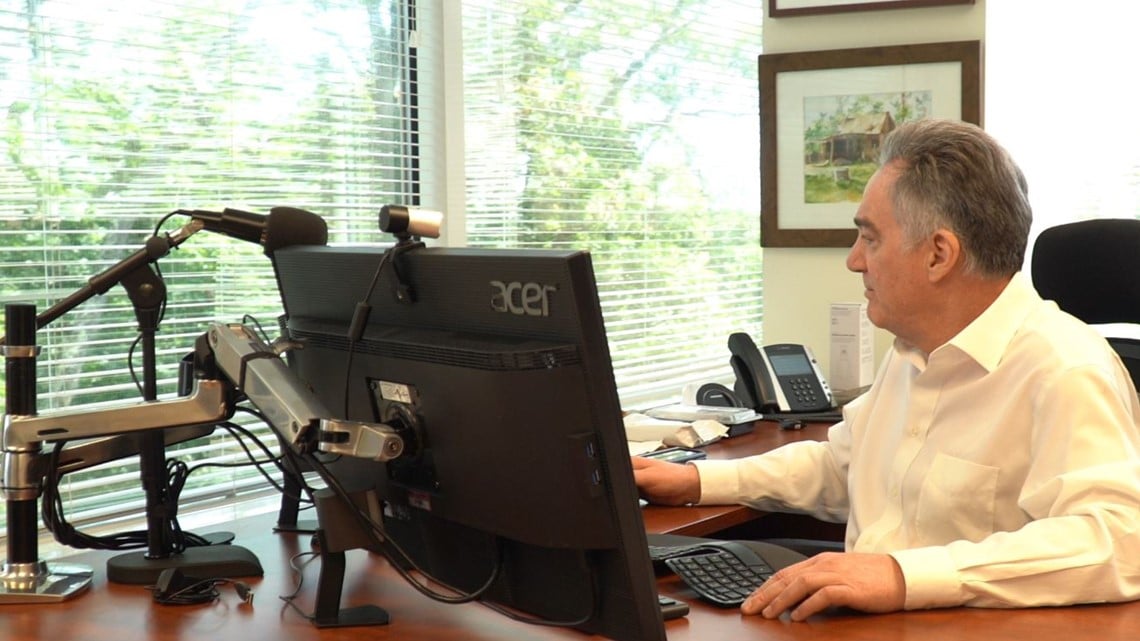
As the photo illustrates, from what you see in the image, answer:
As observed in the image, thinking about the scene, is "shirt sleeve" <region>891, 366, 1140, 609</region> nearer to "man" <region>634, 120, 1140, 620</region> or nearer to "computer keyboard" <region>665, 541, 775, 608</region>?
"man" <region>634, 120, 1140, 620</region>

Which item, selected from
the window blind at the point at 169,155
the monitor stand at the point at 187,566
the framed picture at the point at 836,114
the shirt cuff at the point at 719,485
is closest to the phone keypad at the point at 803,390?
the framed picture at the point at 836,114

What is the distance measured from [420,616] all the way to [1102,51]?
9.74 feet

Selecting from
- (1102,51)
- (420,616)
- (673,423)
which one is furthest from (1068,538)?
(1102,51)

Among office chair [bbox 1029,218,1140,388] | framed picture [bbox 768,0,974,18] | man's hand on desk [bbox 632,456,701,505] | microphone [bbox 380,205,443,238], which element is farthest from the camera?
framed picture [bbox 768,0,974,18]

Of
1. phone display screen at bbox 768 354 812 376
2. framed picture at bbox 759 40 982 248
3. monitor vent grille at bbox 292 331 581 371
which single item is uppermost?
framed picture at bbox 759 40 982 248

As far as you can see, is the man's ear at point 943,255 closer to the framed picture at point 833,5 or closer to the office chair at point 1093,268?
the office chair at point 1093,268

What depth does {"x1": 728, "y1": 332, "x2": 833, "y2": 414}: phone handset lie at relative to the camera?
3111mm

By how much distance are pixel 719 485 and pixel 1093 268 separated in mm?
1254

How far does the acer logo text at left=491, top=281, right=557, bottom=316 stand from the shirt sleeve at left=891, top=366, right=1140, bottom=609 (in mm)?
629

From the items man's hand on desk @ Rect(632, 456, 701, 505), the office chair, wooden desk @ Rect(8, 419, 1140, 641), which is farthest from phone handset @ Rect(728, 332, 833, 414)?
wooden desk @ Rect(8, 419, 1140, 641)

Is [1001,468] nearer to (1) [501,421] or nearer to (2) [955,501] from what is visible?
(2) [955,501]

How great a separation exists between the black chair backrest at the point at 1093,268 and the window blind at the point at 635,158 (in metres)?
1.35

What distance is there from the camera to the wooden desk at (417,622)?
4.91ft

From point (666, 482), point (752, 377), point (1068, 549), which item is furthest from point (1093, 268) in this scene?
point (1068, 549)
